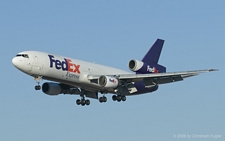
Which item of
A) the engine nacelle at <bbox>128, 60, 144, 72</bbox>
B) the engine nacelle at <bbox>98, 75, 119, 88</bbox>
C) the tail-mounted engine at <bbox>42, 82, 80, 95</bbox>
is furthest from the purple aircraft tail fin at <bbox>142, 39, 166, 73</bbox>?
the tail-mounted engine at <bbox>42, 82, 80, 95</bbox>

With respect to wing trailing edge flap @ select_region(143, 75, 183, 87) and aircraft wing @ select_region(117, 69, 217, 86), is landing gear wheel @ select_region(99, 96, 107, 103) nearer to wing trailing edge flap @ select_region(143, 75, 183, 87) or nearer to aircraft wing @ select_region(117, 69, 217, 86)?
aircraft wing @ select_region(117, 69, 217, 86)

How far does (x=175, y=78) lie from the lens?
7288 centimetres

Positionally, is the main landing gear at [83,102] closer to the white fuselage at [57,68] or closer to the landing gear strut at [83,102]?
the landing gear strut at [83,102]

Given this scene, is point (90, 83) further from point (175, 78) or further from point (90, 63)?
point (175, 78)

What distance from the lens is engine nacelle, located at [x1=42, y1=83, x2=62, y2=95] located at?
76.2 metres

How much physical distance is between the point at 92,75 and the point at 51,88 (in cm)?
572

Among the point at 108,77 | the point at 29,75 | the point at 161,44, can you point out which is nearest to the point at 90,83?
the point at 108,77

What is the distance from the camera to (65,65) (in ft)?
233

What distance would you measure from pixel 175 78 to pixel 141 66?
191 inches

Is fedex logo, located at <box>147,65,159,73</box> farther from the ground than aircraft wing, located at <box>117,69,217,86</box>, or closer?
farther from the ground

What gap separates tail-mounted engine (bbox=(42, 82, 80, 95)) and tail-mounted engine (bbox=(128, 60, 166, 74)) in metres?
6.98

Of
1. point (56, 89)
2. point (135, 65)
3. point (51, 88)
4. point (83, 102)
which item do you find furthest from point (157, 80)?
point (51, 88)

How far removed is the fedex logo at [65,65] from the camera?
70375 mm

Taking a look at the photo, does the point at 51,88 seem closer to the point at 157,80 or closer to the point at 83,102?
the point at 83,102
